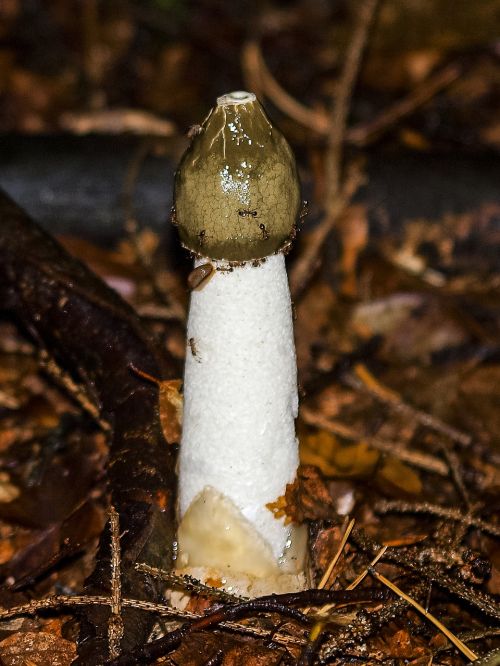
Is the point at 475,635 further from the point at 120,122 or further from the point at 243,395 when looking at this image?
the point at 120,122

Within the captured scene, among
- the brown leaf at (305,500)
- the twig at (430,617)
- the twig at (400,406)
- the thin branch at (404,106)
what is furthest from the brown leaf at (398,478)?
the thin branch at (404,106)

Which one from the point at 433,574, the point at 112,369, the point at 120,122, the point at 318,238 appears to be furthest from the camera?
the point at 120,122

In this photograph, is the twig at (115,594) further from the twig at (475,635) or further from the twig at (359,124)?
the twig at (359,124)

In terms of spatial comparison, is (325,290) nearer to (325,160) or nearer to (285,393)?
(325,160)

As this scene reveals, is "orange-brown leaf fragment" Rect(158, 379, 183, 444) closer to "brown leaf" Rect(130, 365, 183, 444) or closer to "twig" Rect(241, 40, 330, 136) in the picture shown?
"brown leaf" Rect(130, 365, 183, 444)

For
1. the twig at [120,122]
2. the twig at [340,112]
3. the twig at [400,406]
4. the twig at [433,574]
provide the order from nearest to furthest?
the twig at [433,574] → the twig at [400,406] → the twig at [340,112] → the twig at [120,122]

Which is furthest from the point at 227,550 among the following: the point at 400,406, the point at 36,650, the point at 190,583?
the point at 400,406

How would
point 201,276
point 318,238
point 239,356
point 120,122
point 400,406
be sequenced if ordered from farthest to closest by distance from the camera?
point 120,122 < point 318,238 < point 400,406 < point 239,356 < point 201,276
